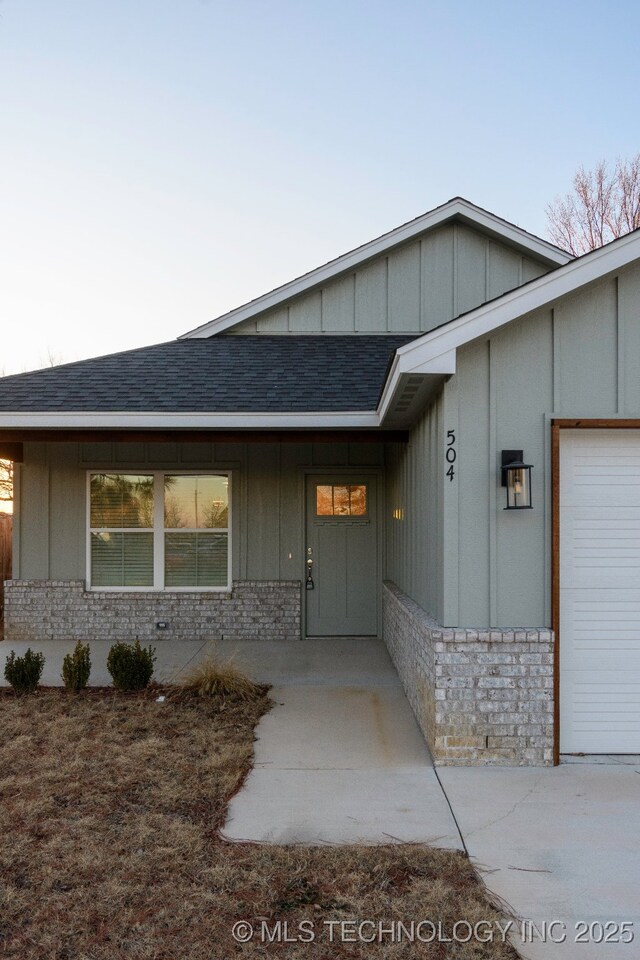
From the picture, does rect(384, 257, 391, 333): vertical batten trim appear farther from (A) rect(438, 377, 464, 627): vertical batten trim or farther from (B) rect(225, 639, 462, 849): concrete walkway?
(A) rect(438, 377, 464, 627): vertical batten trim

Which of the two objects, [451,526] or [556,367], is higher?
[556,367]

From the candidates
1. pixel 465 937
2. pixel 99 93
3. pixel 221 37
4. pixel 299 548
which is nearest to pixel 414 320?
pixel 299 548

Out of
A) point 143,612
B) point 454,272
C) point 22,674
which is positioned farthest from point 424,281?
point 22,674

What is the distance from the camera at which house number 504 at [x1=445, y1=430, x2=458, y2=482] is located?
4.48m

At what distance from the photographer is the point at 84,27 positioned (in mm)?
8508

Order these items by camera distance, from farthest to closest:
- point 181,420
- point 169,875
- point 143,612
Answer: point 143,612, point 181,420, point 169,875

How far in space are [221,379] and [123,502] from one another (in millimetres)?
2350

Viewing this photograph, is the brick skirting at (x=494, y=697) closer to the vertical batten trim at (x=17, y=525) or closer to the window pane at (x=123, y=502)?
the window pane at (x=123, y=502)

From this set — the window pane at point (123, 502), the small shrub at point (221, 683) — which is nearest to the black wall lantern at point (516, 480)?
the small shrub at point (221, 683)

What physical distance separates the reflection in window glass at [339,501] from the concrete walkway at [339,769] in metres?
2.29

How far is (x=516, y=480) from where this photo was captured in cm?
429

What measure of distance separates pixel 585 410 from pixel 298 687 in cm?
381

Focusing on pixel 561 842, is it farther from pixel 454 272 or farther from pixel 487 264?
pixel 487 264

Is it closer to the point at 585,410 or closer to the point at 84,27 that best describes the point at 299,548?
the point at 585,410
